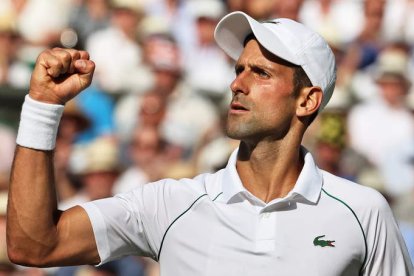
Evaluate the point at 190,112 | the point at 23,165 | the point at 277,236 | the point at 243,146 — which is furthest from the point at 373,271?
the point at 190,112

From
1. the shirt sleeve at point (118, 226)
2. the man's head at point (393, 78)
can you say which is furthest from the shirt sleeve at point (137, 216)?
the man's head at point (393, 78)

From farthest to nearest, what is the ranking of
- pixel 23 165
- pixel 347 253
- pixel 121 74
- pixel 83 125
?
pixel 121 74 < pixel 83 125 < pixel 347 253 < pixel 23 165

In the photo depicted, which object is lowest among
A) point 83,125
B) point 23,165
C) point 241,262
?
point 83,125

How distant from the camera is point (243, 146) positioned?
12.6 ft

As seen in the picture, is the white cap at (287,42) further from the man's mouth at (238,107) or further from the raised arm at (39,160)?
the raised arm at (39,160)

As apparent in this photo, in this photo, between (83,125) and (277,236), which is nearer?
(277,236)

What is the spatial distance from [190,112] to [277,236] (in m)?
4.67

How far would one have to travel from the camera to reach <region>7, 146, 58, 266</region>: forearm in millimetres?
3322

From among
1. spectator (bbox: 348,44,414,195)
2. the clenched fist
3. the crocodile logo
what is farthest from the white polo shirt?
spectator (bbox: 348,44,414,195)

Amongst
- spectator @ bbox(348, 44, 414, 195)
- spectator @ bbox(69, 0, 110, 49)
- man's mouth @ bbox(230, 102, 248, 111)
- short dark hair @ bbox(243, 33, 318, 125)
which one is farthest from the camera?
spectator @ bbox(69, 0, 110, 49)

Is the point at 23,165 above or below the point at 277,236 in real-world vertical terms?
above

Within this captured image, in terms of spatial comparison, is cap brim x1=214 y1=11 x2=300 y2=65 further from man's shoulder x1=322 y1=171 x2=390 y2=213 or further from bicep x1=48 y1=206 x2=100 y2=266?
bicep x1=48 y1=206 x2=100 y2=266

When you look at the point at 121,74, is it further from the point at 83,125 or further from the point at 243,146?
the point at 243,146

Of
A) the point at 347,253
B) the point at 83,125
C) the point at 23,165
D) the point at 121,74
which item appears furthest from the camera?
the point at 121,74
